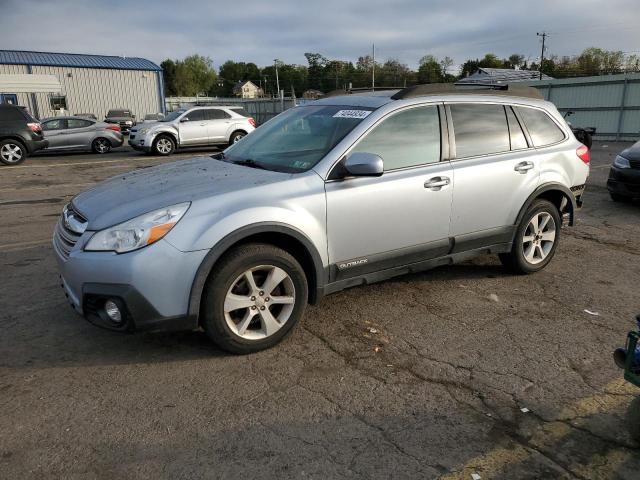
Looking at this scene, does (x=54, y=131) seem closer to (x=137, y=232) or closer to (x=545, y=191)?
(x=137, y=232)

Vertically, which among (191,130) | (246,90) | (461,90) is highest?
(246,90)

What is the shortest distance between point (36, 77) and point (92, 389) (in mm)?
32475

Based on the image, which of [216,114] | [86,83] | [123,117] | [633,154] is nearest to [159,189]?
[633,154]

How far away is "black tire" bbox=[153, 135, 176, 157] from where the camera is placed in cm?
1709

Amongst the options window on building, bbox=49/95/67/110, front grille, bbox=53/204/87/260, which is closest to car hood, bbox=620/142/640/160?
front grille, bbox=53/204/87/260

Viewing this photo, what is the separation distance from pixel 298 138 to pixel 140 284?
190 cm

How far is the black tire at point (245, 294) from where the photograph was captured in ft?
10.6

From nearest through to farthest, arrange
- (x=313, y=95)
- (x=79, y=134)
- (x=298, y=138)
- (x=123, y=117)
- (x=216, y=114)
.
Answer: (x=298, y=138) → (x=216, y=114) → (x=79, y=134) → (x=123, y=117) → (x=313, y=95)

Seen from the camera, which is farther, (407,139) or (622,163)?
(622,163)

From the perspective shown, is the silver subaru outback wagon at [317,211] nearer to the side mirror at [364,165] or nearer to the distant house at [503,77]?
the side mirror at [364,165]

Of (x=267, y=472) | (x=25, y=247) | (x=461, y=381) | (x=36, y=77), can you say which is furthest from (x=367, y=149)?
(x=36, y=77)

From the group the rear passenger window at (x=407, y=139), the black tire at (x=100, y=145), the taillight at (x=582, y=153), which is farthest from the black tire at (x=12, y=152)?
the taillight at (x=582, y=153)

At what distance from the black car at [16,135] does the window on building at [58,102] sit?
848 inches

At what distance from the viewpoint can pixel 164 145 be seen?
56.5ft
